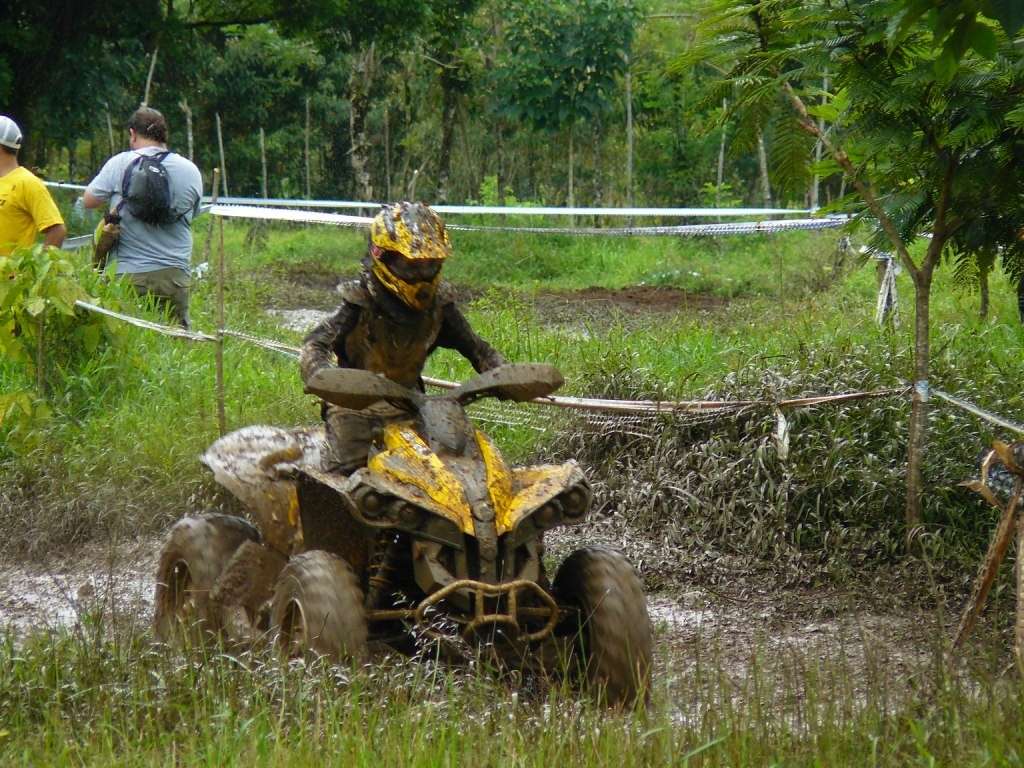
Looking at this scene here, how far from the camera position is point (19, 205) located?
9242 mm

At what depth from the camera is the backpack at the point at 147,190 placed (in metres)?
9.79

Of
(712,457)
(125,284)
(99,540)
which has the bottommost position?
(99,540)

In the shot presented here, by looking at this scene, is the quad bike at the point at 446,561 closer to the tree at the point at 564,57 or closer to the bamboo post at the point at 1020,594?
the bamboo post at the point at 1020,594

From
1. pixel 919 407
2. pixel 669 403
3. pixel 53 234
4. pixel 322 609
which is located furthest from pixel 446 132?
pixel 322 609

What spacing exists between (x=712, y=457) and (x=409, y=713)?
366cm

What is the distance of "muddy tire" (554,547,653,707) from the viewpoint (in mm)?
5031

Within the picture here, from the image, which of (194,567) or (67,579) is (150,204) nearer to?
(67,579)

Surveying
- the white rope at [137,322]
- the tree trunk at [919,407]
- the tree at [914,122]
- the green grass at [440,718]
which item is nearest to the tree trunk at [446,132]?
the white rope at [137,322]

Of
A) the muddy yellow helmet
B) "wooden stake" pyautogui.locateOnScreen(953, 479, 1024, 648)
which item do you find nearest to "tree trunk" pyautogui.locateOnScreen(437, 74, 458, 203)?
the muddy yellow helmet

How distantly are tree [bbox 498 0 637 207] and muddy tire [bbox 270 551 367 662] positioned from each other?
18.2 m

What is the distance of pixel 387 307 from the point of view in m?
5.60

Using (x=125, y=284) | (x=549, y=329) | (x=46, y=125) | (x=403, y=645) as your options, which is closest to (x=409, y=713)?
(x=403, y=645)

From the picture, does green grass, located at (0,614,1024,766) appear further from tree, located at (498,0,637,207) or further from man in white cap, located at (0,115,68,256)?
tree, located at (498,0,637,207)

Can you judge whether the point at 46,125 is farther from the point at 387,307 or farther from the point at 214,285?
the point at 387,307
